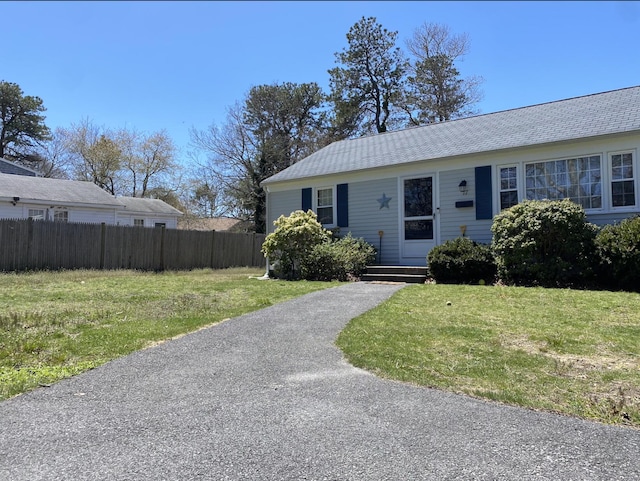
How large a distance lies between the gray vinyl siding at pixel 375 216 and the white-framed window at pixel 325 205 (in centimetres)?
71

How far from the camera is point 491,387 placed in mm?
3342

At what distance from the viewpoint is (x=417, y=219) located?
488 inches

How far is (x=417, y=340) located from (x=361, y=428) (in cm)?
221

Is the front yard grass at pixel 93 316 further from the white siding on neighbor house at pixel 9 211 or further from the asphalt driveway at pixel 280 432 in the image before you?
the white siding on neighbor house at pixel 9 211

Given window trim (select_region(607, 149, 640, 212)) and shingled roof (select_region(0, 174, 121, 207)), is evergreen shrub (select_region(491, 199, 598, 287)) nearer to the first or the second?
window trim (select_region(607, 149, 640, 212))

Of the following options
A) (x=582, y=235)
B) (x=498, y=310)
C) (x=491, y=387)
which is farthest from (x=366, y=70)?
(x=491, y=387)

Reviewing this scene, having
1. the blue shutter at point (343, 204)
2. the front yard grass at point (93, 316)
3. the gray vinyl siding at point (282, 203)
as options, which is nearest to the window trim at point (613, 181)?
the front yard grass at point (93, 316)

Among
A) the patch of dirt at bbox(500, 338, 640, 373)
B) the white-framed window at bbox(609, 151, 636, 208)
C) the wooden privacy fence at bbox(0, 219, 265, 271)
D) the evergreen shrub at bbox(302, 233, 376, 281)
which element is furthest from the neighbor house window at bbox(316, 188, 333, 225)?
the patch of dirt at bbox(500, 338, 640, 373)

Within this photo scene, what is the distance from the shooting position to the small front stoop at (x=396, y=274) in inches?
424

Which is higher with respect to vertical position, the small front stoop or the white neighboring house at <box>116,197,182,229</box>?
the white neighboring house at <box>116,197,182,229</box>

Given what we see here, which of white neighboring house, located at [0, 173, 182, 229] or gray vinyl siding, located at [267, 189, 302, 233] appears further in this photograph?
white neighboring house, located at [0, 173, 182, 229]

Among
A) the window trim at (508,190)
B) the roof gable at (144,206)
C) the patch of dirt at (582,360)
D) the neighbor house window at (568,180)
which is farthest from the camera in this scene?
the roof gable at (144,206)

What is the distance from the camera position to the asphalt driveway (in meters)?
2.21

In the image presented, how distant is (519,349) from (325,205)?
10.3 m
